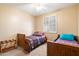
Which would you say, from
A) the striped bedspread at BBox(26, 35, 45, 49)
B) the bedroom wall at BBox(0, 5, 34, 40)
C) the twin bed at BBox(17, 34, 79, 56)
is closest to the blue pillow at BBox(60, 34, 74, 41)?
the twin bed at BBox(17, 34, 79, 56)

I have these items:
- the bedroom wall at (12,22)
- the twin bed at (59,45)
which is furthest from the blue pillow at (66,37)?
the bedroom wall at (12,22)

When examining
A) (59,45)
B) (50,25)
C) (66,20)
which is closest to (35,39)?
(50,25)

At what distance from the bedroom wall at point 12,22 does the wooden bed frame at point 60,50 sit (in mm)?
576

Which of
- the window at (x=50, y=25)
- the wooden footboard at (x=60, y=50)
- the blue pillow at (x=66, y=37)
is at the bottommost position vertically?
the wooden footboard at (x=60, y=50)

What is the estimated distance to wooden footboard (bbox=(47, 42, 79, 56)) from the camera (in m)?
1.42

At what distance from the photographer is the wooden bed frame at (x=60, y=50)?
142 centimetres

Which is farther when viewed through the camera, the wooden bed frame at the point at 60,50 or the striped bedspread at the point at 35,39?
the striped bedspread at the point at 35,39

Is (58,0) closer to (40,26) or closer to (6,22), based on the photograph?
(40,26)

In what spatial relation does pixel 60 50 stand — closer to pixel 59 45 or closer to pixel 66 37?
pixel 59 45

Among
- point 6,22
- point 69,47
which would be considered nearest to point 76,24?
point 69,47

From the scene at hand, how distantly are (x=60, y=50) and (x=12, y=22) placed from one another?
115cm

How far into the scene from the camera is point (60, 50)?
5.22 feet

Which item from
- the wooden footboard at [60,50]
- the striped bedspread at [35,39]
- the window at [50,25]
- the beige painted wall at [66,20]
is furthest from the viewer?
the striped bedspread at [35,39]

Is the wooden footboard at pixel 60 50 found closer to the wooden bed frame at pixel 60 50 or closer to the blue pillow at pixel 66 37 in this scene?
the wooden bed frame at pixel 60 50
